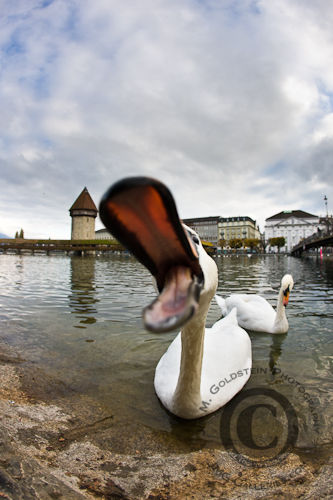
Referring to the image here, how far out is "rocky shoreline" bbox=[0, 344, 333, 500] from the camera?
6.04 ft

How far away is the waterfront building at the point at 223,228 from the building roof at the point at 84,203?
81.6 m

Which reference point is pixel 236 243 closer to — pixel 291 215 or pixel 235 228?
pixel 235 228

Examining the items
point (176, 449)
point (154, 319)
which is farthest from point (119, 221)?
point (176, 449)

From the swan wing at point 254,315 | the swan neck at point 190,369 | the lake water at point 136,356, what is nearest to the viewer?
the swan neck at point 190,369

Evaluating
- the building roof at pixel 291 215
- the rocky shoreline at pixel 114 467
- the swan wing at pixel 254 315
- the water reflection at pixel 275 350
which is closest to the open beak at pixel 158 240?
the rocky shoreline at pixel 114 467

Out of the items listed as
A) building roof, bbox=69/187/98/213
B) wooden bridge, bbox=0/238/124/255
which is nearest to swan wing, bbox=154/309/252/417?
wooden bridge, bbox=0/238/124/255

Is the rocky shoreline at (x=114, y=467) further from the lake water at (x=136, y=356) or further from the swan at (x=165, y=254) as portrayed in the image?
the swan at (x=165, y=254)

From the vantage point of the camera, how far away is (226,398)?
10.7ft

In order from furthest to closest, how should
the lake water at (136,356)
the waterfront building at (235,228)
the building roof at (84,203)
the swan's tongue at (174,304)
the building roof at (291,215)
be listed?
the waterfront building at (235,228) < the building roof at (291,215) < the building roof at (84,203) < the lake water at (136,356) < the swan's tongue at (174,304)

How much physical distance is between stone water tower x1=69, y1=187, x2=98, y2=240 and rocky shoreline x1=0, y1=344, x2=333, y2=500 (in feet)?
229

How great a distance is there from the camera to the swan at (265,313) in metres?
6.34

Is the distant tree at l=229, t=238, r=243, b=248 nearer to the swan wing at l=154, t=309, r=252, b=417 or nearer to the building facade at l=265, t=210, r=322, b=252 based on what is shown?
the building facade at l=265, t=210, r=322, b=252

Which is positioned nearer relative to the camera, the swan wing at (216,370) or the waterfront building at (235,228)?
the swan wing at (216,370)

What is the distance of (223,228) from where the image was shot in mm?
152375
